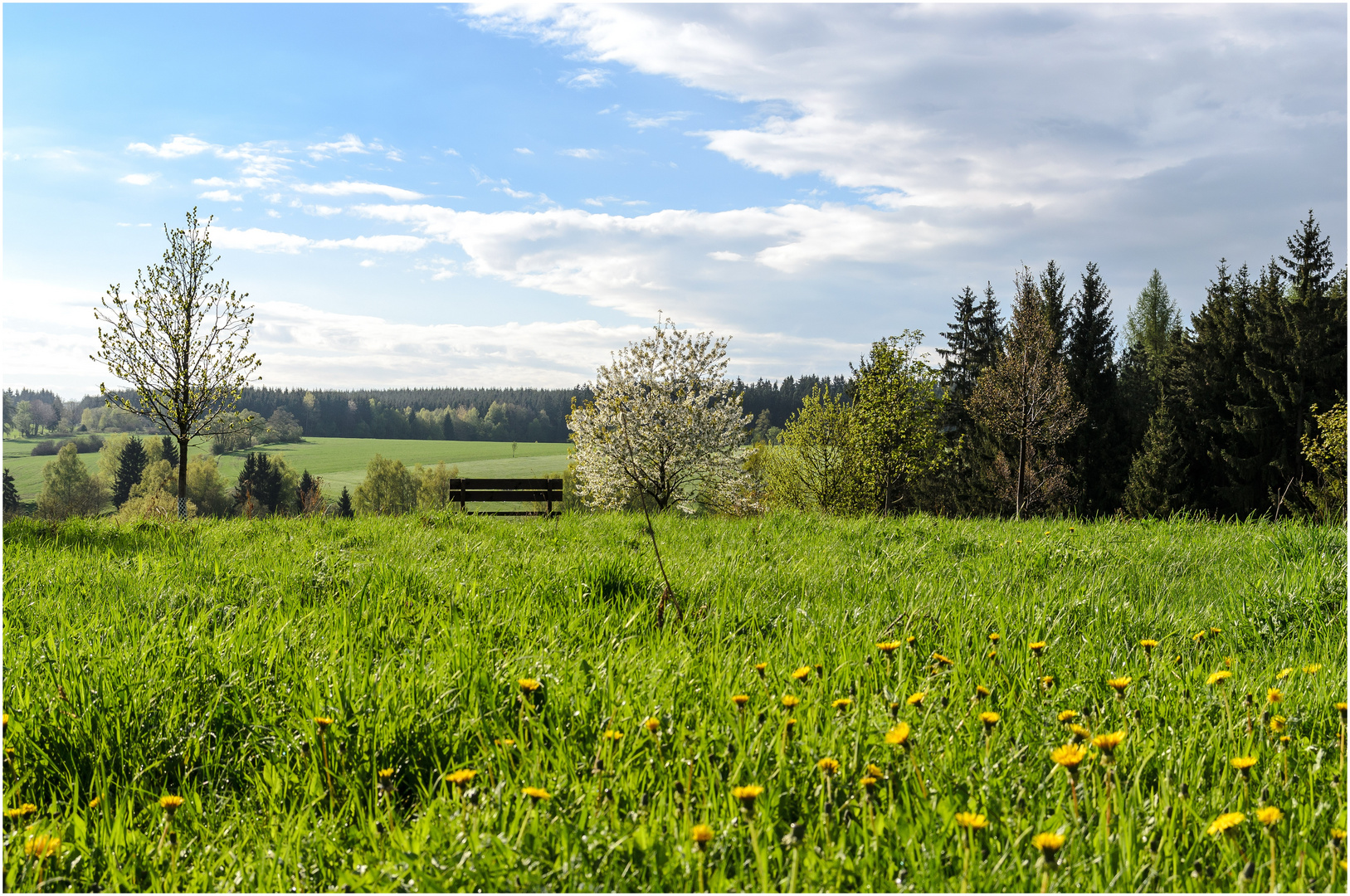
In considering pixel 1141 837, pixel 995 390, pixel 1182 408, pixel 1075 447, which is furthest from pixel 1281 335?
pixel 1141 837

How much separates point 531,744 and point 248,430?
21.8m

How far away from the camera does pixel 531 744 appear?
2410mm

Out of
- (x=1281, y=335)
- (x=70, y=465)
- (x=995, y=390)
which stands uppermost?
(x=1281, y=335)

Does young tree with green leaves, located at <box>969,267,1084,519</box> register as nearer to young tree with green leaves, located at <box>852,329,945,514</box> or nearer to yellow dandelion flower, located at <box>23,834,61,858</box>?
young tree with green leaves, located at <box>852,329,945,514</box>

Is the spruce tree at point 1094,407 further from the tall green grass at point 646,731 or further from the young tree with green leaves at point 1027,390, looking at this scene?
the tall green grass at point 646,731

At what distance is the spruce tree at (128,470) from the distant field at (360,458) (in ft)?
18.1

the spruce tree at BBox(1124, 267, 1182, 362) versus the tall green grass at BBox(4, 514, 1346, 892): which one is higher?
the spruce tree at BBox(1124, 267, 1182, 362)

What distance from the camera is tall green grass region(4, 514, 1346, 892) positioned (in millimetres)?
1757

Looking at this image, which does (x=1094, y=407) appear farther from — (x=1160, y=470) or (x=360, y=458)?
(x=360, y=458)

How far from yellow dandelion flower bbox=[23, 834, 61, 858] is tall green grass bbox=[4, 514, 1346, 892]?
27 millimetres

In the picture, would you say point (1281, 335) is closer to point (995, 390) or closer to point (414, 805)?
point (995, 390)

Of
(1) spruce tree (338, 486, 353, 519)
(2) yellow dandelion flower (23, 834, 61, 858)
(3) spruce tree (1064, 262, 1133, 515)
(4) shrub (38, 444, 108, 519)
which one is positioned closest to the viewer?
(2) yellow dandelion flower (23, 834, 61, 858)

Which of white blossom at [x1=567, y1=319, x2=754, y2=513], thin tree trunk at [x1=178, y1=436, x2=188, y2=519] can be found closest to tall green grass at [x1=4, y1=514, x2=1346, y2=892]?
thin tree trunk at [x1=178, y1=436, x2=188, y2=519]

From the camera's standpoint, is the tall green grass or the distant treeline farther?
the distant treeline
